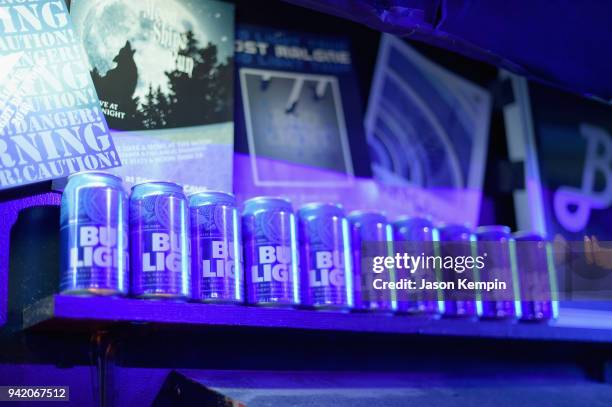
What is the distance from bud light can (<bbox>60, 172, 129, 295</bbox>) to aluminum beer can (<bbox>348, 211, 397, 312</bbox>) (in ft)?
1.98

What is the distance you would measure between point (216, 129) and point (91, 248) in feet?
2.28

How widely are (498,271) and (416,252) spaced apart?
0.27 m

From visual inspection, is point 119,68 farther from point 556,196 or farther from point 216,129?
point 556,196

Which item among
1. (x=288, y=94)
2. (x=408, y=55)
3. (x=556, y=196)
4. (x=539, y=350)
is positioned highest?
(x=408, y=55)

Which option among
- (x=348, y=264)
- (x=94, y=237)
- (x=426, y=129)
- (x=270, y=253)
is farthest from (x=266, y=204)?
(x=426, y=129)

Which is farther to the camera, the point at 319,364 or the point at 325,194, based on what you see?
the point at 325,194

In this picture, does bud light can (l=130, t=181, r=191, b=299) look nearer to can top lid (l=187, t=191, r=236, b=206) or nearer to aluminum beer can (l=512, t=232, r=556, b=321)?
can top lid (l=187, t=191, r=236, b=206)

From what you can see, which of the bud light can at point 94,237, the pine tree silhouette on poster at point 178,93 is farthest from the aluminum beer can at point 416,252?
the bud light can at point 94,237

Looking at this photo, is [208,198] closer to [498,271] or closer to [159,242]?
[159,242]

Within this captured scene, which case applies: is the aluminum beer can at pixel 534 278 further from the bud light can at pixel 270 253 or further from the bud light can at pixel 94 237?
the bud light can at pixel 94 237

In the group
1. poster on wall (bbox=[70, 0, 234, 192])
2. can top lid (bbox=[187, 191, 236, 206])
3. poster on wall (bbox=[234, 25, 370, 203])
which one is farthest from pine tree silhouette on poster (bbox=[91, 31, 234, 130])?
can top lid (bbox=[187, 191, 236, 206])

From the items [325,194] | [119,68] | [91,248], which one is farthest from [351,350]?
[119,68]

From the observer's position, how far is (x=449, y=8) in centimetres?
190

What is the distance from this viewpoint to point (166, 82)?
204 cm
